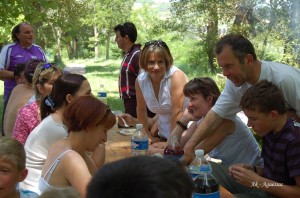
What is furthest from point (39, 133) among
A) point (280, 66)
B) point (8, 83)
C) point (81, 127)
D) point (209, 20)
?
point (209, 20)

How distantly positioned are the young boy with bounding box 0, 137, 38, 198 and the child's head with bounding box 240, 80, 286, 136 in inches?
45.7

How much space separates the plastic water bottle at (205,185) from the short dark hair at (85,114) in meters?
0.54

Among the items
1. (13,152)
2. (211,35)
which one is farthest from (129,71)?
(211,35)

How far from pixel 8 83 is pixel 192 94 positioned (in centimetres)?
282

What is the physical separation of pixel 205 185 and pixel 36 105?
1.60 meters

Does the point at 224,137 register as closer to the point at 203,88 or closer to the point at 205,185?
the point at 203,88

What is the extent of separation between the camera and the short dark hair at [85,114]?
194cm

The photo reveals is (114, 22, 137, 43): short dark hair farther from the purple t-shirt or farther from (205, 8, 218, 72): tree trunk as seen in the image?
(205, 8, 218, 72): tree trunk

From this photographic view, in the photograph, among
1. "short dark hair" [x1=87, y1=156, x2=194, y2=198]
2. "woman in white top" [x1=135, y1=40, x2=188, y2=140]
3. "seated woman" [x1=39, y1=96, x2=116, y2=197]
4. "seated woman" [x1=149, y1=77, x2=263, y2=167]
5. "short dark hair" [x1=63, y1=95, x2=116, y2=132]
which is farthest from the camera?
"woman in white top" [x1=135, y1=40, x2=188, y2=140]

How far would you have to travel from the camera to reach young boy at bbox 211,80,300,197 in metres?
2.00

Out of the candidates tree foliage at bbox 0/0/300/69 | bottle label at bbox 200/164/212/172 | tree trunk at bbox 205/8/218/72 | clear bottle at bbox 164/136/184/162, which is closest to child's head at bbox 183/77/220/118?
clear bottle at bbox 164/136/184/162

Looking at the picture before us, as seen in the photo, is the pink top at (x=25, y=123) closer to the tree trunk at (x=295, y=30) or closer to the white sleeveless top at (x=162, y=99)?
the white sleeveless top at (x=162, y=99)

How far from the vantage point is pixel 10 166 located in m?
1.86

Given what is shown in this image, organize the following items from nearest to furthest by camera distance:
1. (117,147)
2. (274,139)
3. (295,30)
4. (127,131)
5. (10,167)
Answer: (10,167) → (274,139) → (117,147) → (127,131) → (295,30)
